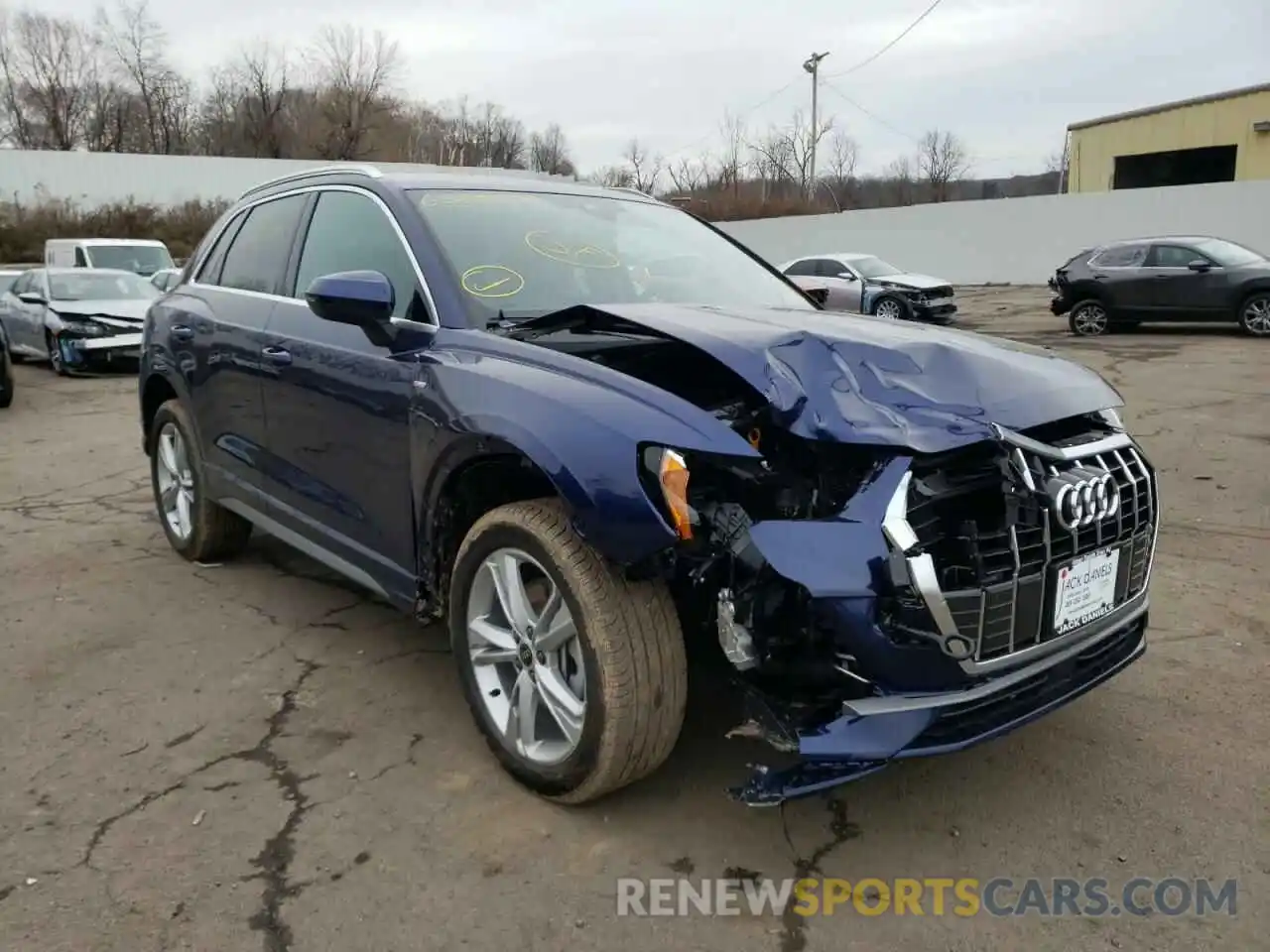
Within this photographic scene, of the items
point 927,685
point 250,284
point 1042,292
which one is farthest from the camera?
point 1042,292

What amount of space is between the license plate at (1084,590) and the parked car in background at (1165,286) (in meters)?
14.6

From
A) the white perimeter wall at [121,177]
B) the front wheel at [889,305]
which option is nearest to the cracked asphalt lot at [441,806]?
the front wheel at [889,305]

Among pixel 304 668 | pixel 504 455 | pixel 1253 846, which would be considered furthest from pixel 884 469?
pixel 304 668

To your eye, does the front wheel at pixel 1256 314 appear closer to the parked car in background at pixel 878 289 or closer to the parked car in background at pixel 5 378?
the parked car in background at pixel 878 289

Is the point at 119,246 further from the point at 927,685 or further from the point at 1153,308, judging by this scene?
the point at 927,685

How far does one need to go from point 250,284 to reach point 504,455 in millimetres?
2265

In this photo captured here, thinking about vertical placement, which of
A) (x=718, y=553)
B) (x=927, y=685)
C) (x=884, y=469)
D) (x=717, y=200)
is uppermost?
(x=717, y=200)

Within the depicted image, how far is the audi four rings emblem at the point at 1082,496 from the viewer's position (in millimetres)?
2486

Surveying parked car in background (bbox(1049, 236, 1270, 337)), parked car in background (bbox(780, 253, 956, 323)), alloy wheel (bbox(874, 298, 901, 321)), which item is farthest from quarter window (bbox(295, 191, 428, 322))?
alloy wheel (bbox(874, 298, 901, 321))

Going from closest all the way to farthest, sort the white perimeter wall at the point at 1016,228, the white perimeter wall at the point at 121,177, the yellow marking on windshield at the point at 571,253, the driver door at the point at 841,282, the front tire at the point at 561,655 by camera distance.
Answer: the front tire at the point at 561,655 → the yellow marking on windshield at the point at 571,253 → the driver door at the point at 841,282 → the white perimeter wall at the point at 1016,228 → the white perimeter wall at the point at 121,177

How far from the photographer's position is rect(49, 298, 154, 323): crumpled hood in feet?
43.9

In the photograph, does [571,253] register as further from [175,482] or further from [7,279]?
[7,279]

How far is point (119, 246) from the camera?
713 inches

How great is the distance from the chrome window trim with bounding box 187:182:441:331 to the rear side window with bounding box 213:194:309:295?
0.09ft
